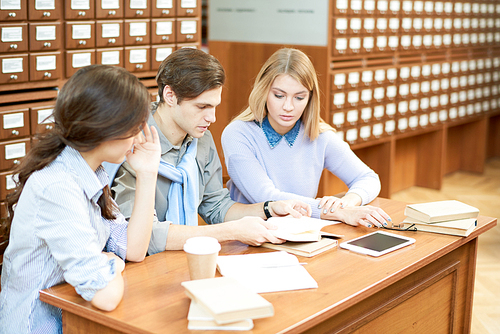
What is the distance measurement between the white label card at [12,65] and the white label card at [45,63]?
9 centimetres

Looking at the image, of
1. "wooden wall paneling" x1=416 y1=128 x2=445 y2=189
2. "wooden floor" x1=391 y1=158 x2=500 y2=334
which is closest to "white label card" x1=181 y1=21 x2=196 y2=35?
"wooden floor" x1=391 y1=158 x2=500 y2=334

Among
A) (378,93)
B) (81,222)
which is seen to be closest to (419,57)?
(378,93)

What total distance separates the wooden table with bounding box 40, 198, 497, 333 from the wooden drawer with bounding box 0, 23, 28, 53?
1444 mm

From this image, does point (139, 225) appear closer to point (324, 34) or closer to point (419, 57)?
point (324, 34)

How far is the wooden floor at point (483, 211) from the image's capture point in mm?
2900

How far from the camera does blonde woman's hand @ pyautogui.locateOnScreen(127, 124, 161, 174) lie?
152cm

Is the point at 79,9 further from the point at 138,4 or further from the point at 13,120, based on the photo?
the point at 13,120

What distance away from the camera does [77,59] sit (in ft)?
9.24

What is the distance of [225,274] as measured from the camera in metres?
1.43

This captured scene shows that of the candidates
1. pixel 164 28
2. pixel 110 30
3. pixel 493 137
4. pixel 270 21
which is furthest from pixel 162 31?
pixel 493 137

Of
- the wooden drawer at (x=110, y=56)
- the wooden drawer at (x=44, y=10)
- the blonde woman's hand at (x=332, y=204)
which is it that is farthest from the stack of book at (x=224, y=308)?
the wooden drawer at (x=110, y=56)

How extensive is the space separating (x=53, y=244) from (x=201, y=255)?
327mm

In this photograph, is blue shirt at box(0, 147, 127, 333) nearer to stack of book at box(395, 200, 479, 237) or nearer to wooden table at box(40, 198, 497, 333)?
wooden table at box(40, 198, 497, 333)

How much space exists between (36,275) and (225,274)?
453 millimetres
